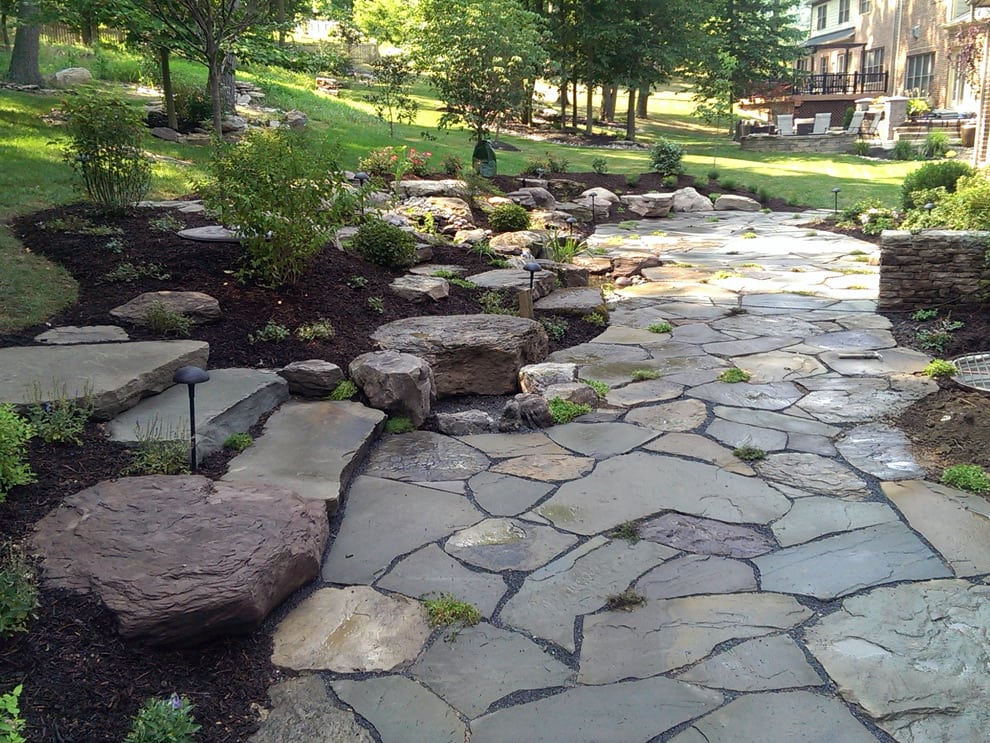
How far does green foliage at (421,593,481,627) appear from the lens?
282 centimetres

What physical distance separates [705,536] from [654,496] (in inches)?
16.0

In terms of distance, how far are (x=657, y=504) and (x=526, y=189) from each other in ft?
32.7

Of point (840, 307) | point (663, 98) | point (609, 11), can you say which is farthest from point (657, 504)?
point (663, 98)

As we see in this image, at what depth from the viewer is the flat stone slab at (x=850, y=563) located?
9.86 feet

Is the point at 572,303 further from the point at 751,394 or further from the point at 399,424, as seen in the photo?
the point at 399,424

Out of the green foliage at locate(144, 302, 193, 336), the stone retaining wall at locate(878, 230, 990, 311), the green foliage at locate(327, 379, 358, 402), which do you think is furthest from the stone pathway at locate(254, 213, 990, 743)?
the stone retaining wall at locate(878, 230, 990, 311)

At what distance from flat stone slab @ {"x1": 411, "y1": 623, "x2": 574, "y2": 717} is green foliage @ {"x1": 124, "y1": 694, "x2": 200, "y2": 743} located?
27.9 inches

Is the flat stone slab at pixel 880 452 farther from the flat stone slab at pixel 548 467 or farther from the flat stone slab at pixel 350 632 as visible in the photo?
the flat stone slab at pixel 350 632

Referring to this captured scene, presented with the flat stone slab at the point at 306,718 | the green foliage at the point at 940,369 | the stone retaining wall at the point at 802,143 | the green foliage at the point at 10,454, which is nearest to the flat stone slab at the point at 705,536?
the flat stone slab at the point at 306,718

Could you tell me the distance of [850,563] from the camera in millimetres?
3146

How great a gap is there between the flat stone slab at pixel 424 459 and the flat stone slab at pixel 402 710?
151 centimetres

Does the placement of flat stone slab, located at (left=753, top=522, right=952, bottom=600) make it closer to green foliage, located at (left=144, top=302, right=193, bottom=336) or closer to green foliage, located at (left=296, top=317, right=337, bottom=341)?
green foliage, located at (left=296, top=317, right=337, bottom=341)

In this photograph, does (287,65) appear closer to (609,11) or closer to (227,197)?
(227,197)

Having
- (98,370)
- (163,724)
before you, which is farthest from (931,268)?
(163,724)
